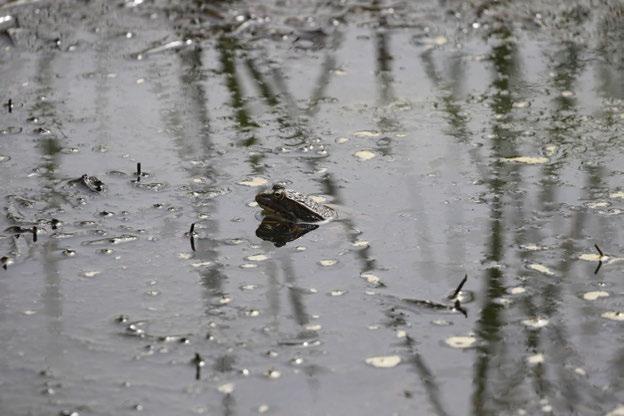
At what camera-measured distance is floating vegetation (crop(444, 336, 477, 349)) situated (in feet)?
13.8

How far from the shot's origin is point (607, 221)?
525cm

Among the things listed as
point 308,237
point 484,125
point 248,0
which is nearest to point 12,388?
point 308,237

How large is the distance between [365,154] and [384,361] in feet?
6.95

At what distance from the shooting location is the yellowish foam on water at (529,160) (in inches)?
233

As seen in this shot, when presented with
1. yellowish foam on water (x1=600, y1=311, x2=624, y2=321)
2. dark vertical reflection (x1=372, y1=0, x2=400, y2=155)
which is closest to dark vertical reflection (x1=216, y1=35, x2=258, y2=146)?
dark vertical reflection (x1=372, y1=0, x2=400, y2=155)

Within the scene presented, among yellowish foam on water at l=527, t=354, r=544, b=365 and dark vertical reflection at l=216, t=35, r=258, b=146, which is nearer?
yellowish foam on water at l=527, t=354, r=544, b=365

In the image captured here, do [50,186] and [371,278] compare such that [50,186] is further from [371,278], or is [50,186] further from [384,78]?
[384,78]

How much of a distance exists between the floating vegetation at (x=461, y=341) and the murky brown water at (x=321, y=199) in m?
0.01

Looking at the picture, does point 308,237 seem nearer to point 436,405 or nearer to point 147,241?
point 147,241

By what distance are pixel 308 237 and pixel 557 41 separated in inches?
132

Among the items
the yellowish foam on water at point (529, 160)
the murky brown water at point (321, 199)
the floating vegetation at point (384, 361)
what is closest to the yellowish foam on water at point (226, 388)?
the murky brown water at point (321, 199)

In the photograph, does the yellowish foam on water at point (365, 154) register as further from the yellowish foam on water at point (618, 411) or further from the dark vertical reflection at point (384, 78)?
the yellowish foam on water at point (618, 411)

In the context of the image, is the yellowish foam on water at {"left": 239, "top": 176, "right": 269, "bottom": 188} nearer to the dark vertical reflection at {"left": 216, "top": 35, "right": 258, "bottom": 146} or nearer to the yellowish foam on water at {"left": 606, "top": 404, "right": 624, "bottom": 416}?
the dark vertical reflection at {"left": 216, "top": 35, "right": 258, "bottom": 146}

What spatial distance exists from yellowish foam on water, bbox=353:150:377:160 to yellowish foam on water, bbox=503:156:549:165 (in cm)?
67
